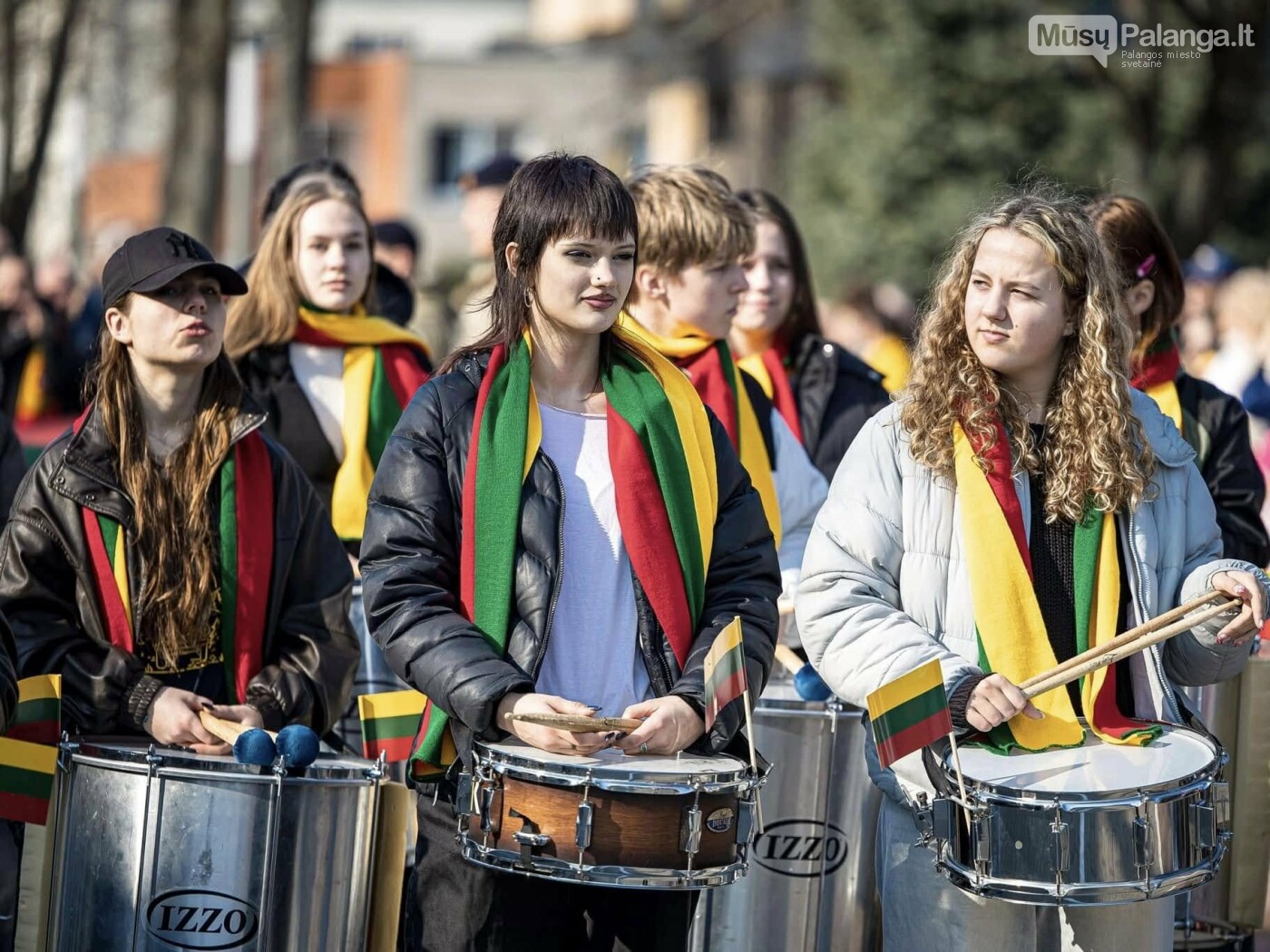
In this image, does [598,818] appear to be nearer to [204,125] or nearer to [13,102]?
[204,125]

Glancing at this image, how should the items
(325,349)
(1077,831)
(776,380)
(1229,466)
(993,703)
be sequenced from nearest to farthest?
(1077,831) < (993,703) < (1229,466) < (776,380) < (325,349)

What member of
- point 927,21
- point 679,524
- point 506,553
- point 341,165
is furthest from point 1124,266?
point 927,21

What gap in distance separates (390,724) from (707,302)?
1801 mm

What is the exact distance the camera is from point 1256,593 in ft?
12.8

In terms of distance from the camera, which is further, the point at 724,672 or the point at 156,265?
the point at 156,265

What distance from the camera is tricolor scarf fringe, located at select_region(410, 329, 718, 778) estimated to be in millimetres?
3787

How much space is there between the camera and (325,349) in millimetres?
6320

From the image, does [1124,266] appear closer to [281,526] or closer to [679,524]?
[679,524]

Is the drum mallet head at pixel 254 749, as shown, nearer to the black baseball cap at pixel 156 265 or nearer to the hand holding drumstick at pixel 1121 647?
the black baseball cap at pixel 156 265

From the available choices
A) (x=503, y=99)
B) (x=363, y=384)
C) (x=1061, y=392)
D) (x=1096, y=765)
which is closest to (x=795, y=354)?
(x=363, y=384)

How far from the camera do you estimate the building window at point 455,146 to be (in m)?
49.3

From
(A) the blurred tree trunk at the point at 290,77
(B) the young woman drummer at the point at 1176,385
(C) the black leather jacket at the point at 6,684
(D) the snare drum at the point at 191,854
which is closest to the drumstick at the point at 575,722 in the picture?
(D) the snare drum at the point at 191,854

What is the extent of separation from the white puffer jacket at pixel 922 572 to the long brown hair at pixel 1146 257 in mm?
1429

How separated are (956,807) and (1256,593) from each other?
0.80 metres
